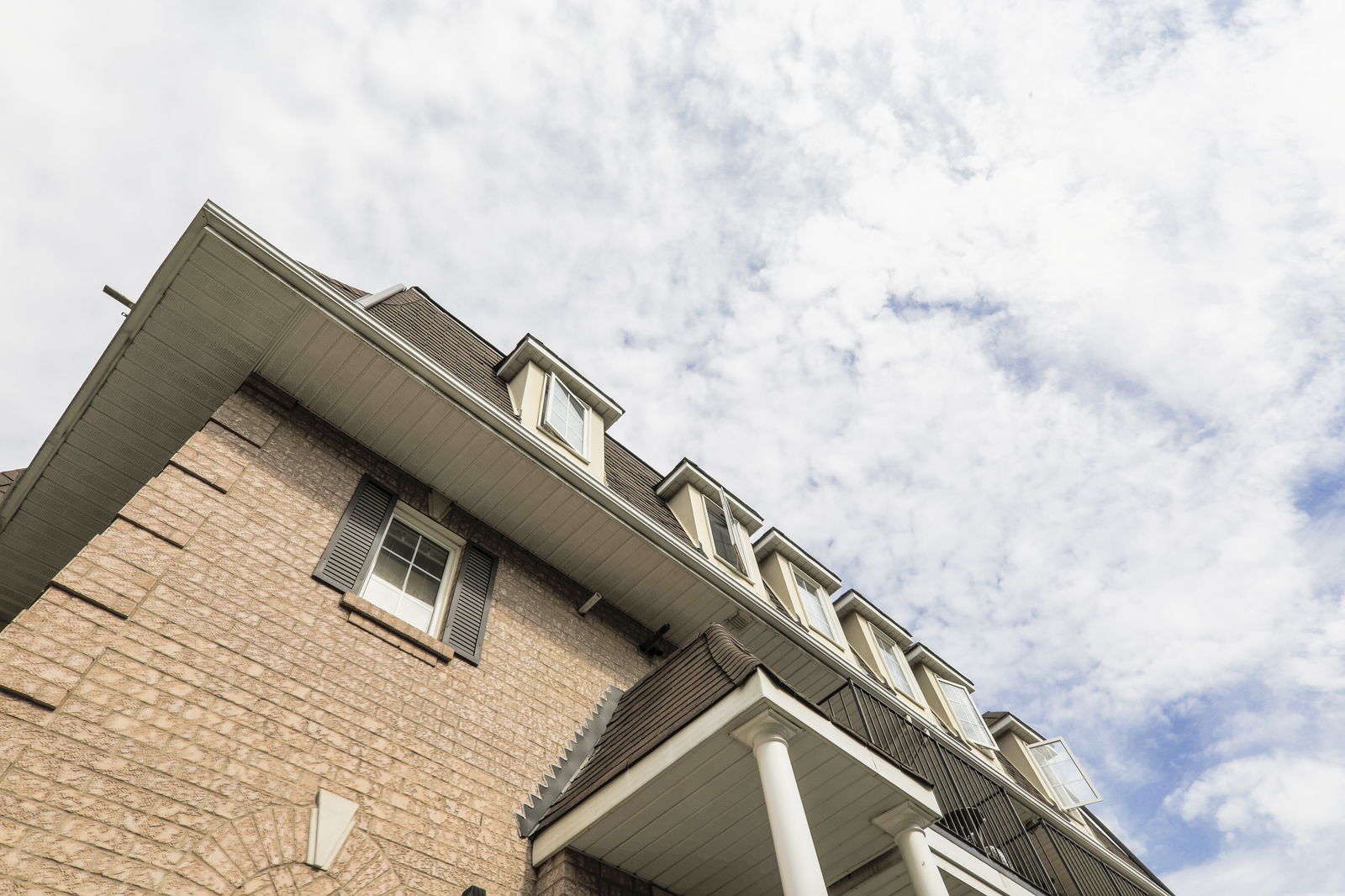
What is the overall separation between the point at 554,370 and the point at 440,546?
122 inches

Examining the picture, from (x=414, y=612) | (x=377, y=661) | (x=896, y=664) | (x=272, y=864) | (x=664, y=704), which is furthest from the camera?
(x=896, y=664)

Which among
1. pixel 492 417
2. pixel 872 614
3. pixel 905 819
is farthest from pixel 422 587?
pixel 872 614

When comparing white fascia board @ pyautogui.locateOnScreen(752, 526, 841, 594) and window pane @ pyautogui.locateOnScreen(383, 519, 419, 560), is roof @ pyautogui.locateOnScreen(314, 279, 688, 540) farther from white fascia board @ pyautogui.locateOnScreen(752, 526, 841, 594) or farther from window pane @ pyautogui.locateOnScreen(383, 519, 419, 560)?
white fascia board @ pyautogui.locateOnScreen(752, 526, 841, 594)

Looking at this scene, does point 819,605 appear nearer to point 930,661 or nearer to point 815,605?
point 815,605

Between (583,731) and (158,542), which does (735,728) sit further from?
(158,542)

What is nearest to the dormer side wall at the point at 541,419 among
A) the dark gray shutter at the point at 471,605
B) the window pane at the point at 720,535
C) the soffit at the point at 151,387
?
the dark gray shutter at the point at 471,605

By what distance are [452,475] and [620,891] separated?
13.4ft

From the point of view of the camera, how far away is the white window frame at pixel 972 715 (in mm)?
13883

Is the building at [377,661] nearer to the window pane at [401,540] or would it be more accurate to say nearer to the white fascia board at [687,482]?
the window pane at [401,540]

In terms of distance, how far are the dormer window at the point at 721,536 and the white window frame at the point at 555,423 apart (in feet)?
8.15

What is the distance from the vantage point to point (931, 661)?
49.1ft

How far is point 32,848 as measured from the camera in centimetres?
373

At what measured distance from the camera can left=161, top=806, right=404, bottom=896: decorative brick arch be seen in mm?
4211

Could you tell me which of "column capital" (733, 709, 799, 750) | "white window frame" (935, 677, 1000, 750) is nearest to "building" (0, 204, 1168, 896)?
"column capital" (733, 709, 799, 750)
